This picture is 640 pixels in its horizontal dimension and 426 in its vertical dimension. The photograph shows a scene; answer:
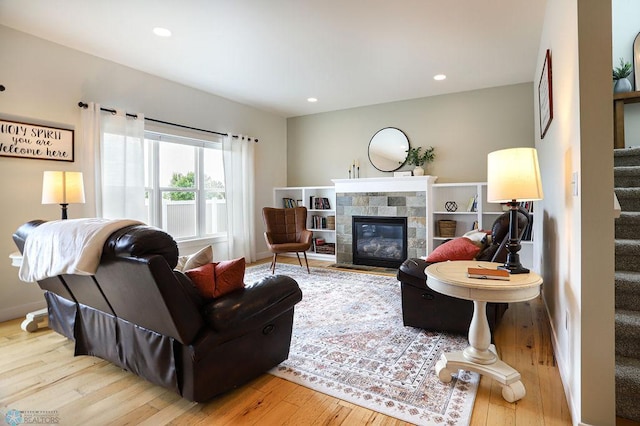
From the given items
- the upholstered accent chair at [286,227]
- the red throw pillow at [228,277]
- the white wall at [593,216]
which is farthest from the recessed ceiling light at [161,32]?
the white wall at [593,216]

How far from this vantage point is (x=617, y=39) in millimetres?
3441

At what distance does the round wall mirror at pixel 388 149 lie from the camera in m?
5.59

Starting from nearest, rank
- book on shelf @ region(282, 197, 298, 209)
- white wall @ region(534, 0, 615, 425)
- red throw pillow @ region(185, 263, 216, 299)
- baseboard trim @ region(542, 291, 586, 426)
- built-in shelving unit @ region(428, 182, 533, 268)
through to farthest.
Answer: white wall @ region(534, 0, 615, 425), baseboard trim @ region(542, 291, 586, 426), red throw pillow @ region(185, 263, 216, 299), built-in shelving unit @ region(428, 182, 533, 268), book on shelf @ region(282, 197, 298, 209)

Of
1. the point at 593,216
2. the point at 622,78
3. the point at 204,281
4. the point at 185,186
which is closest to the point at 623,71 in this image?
the point at 622,78

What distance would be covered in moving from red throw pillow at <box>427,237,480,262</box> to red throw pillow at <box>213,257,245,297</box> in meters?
1.58

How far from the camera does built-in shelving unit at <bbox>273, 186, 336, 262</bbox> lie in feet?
20.1

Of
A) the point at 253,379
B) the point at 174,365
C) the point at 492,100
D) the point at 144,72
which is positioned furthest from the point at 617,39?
the point at 144,72

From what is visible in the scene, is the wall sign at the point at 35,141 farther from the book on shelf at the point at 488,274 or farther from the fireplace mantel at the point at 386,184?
the book on shelf at the point at 488,274

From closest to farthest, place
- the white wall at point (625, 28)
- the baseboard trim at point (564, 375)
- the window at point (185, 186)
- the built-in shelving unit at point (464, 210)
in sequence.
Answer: the baseboard trim at point (564, 375) → the white wall at point (625, 28) → the window at point (185, 186) → the built-in shelving unit at point (464, 210)

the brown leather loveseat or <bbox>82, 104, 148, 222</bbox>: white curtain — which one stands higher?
<bbox>82, 104, 148, 222</bbox>: white curtain

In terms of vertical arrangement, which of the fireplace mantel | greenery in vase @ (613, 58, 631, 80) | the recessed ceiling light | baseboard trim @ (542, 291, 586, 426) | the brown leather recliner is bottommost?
baseboard trim @ (542, 291, 586, 426)

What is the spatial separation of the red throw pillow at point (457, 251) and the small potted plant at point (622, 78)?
2.22 metres

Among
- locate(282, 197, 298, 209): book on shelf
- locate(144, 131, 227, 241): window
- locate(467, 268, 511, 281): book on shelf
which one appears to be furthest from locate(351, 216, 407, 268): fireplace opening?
locate(467, 268, 511, 281): book on shelf

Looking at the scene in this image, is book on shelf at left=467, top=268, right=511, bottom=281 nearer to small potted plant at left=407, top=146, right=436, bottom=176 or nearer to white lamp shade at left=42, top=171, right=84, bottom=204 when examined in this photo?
white lamp shade at left=42, top=171, right=84, bottom=204
